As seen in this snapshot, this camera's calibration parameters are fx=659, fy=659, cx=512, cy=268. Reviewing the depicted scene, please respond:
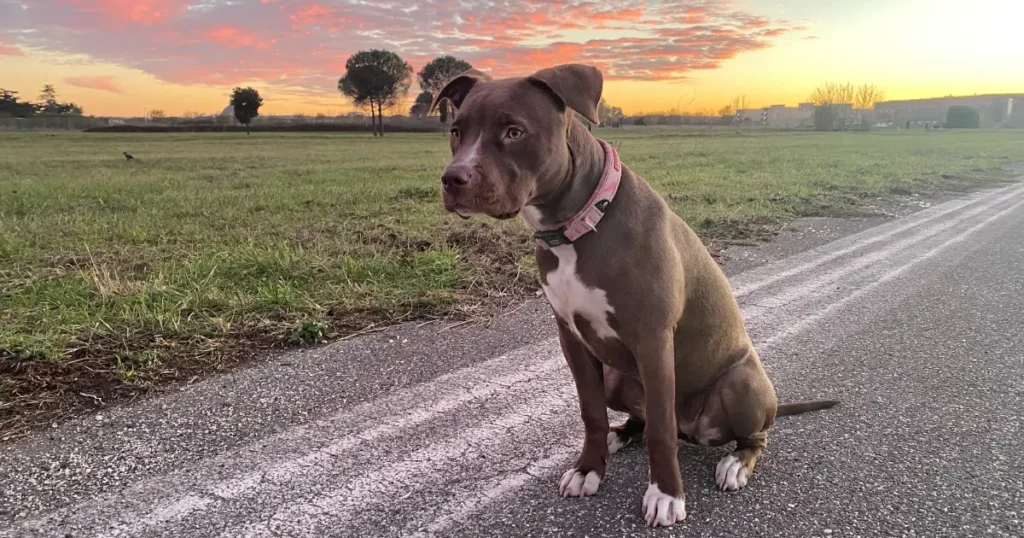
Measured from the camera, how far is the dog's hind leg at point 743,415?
259 centimetres

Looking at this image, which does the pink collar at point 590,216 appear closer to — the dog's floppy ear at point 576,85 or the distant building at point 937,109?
the dog's floppy ear at point 576,85

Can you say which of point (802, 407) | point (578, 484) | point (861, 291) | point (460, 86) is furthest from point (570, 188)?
point (861, 291)

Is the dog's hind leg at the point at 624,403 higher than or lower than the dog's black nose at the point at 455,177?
lower

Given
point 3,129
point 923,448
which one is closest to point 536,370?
point 923,448

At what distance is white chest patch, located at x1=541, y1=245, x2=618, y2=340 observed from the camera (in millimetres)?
2371

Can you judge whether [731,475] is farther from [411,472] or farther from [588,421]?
[411,472]

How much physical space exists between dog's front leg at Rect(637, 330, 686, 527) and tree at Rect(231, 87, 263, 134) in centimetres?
7665

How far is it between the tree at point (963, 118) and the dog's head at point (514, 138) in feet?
379

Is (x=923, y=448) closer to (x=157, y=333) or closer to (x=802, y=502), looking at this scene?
(x=802, y=502)

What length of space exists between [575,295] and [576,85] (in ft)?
2.46

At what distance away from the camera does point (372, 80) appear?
3164 inches

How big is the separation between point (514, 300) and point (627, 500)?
2697 mm

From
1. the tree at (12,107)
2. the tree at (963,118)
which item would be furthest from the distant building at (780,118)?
the tree at (12,107)

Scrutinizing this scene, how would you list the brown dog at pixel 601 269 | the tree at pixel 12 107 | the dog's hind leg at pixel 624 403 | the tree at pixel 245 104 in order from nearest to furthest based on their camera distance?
1. the brown dog at pixel 601 269
2. the dog's hind leg at pixel 624 403
3. the tree at pixel 12 107
4. the tree at pixel 245 104
